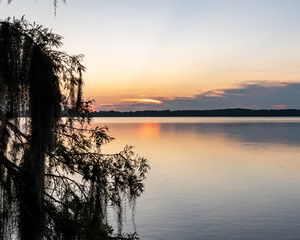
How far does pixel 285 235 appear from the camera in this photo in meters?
21.5

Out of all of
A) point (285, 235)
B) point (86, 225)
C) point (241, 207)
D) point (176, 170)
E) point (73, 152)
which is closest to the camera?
point (86, 225)

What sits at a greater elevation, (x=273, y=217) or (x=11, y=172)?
(x=11, y=172)

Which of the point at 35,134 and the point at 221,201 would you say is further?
the point at 221,201

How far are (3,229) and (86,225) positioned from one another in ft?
6.39

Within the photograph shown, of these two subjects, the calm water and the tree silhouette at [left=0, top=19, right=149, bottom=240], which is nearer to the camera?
the tree silhouette at [left=0, top=19, right=149, bottom=240]

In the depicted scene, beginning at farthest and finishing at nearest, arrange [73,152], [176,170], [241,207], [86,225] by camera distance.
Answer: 1. [176,170]
2. [241,207]
3. [73,152]
4. [86,225]

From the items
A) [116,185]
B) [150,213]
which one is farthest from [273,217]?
[116,185]

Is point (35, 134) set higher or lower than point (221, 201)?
higher

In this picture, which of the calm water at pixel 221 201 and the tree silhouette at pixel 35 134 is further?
the calm water at pixel 221 201

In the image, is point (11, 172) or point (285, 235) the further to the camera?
point (285, 235)

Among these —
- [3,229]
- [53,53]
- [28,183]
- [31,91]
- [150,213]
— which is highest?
[53,53]

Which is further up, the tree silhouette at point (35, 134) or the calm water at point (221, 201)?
the tree silhouette at point (35, 134)

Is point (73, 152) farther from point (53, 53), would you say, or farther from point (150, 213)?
point (150, 213)

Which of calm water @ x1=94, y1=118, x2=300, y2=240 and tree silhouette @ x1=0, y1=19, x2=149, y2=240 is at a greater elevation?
tree silhouette @ x1=0, y1=19, x2=149, y2=240
